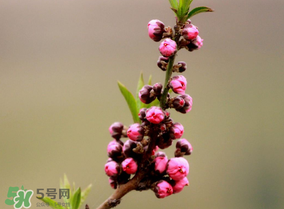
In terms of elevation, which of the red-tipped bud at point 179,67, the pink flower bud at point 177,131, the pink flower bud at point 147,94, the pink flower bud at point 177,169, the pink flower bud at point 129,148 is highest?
the red-tipped bud at point 179,67

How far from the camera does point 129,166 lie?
→ 1.62ft

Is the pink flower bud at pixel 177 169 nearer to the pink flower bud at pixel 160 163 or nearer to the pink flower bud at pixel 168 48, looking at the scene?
the pink flower bud at pixel 160 163

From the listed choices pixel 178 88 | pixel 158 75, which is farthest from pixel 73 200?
pixel 158 75

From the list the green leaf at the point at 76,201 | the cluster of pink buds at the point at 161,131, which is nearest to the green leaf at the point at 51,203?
the green leaf at the point at 76,201

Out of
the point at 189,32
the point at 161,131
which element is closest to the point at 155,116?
the point at 161,131

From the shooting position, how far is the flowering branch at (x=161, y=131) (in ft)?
1.53

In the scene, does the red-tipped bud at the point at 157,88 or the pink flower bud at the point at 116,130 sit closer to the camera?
the red-tipped bud at the point at 157,88

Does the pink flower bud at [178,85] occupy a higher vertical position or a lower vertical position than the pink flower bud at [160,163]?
higher

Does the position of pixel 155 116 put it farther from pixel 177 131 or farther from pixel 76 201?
pixel 76 201

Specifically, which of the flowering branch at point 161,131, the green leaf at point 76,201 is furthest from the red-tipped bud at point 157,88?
the green leaf at point 76,201

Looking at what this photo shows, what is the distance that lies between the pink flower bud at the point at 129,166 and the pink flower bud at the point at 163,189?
2.0 inches

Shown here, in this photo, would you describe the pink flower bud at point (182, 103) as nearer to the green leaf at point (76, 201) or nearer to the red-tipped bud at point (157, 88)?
the red-tipped bud at point (157, 88)

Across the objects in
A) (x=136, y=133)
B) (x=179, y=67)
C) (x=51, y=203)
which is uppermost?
(x=179, y=67)

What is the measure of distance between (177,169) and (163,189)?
42 mm
